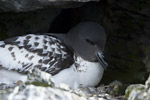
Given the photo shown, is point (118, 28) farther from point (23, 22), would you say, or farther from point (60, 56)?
point (60, 56)

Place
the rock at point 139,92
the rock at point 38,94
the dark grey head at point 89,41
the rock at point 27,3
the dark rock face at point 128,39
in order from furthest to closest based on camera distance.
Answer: the dark rock face at point 128,39 < the dark grey head at point 89,41 < the rock at point 27,3 < the rock at point 139,92 < the rock at point 38,94

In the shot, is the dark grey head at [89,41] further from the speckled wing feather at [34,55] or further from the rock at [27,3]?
the rock at [27,3]

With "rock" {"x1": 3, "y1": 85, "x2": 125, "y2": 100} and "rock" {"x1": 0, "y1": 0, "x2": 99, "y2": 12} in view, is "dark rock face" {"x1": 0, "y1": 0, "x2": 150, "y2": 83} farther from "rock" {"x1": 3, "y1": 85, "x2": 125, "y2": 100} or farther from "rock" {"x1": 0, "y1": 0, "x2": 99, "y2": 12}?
"rock" {"x1": 3, "y1": 85, "x2": 125, "y2": 100}

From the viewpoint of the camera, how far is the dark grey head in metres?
4.15

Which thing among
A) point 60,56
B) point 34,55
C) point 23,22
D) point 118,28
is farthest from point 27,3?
point 118,28

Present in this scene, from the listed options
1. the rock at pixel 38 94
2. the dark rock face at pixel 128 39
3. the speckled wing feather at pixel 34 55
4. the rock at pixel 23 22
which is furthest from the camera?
the rock at pixel 23 22

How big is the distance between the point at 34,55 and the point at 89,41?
2.28ft

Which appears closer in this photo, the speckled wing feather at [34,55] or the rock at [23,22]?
the speckled wing feather at [34,55]

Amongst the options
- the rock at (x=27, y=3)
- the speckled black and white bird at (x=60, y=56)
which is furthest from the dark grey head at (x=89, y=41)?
the rock at (x=27, y=3)

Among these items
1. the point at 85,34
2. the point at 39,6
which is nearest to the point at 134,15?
the point at 85,34

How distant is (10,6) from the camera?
415 centimetres

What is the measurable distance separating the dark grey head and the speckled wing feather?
0.67ft

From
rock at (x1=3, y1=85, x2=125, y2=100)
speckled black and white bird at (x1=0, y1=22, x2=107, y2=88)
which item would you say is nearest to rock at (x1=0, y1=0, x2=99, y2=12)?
speckled black and white bird at (x1=0, y1=22, x2=107, y2=88)

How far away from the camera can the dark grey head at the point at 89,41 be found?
4.15 m
